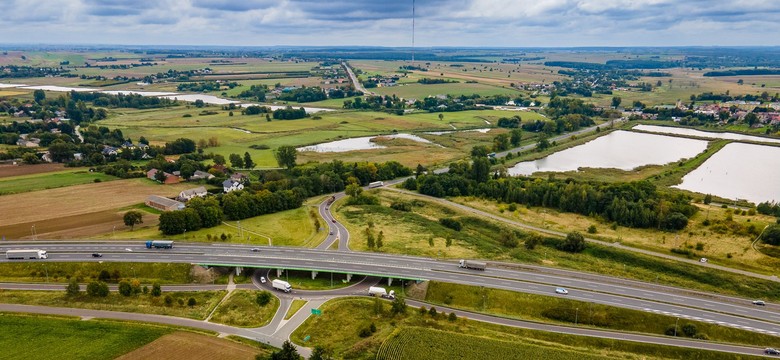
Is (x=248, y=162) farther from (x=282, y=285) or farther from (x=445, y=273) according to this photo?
(x=445, y=273)

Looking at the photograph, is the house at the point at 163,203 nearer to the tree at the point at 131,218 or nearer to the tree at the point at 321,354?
the tree at the point at 131,218

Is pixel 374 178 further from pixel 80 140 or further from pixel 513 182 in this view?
pixel 80 140

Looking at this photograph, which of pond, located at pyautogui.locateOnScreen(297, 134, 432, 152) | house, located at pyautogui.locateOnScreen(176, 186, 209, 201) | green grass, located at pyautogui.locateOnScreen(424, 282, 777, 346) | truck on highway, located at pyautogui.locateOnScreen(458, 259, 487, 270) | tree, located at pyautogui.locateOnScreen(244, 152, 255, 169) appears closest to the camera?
green grass, located at pyautogui.locateOnScreen(424, 282, 777, 346)

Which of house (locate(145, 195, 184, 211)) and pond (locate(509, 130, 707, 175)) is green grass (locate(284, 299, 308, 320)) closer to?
house (locate(145, 195, 184, 211))

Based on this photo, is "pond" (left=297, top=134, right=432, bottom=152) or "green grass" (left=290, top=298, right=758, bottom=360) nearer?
Result: "green grass" (left=290, top=298, right=758, bottom=360)

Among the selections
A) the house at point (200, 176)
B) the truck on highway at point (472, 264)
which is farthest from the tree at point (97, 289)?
the house at point (200, 176)

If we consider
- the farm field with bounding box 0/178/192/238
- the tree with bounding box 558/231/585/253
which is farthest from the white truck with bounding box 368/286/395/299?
the farm field with bounding box 0/178/192/238

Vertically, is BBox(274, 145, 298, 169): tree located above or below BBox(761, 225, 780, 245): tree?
above
